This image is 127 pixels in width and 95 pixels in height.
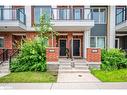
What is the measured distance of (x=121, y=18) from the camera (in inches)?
911

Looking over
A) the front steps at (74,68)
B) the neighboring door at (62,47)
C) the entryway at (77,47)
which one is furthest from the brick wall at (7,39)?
the front steps at (74,68)

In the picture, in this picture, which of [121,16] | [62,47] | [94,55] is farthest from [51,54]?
[121,16]

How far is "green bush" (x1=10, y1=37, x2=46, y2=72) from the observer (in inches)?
621

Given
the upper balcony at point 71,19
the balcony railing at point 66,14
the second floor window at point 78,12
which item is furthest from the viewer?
the second floor window at point 78,12

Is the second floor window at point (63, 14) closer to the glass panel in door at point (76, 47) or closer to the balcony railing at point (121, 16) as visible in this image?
the glass panel in door at point (76, 47)

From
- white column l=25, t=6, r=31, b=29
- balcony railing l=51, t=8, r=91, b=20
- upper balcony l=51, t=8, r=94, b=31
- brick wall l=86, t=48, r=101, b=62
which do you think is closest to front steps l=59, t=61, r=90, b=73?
brick wall l=86, t=48, r=101, b=62

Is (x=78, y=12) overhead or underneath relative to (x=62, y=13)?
overhead

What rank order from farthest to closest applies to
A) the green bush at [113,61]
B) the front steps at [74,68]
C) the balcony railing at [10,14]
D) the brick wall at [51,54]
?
the balcony railing at [10,14] < the green bush at [113,61] < the brick wall at [51,54] < the front steps at [74,68]

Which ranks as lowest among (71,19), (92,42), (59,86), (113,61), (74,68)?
(59,86)

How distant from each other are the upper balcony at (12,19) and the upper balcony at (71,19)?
9.69 ft

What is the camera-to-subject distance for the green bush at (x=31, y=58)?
1578cm

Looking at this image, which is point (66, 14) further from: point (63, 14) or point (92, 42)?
point (92, 42)

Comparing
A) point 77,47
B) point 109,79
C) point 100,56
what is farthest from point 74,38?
point 109,79

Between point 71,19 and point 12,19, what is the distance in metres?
4.93
